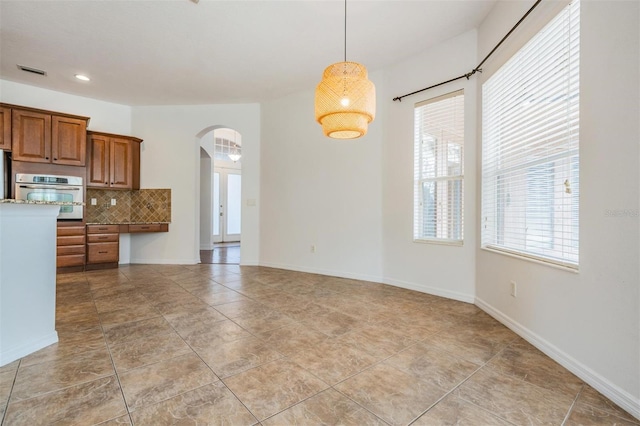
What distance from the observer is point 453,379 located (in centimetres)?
178

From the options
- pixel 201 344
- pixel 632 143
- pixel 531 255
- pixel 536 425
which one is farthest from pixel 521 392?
pixel 201 344

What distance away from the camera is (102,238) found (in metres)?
4.94

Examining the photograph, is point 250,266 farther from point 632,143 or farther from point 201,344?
point 632,143

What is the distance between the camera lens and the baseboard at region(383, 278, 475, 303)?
3.31 meters

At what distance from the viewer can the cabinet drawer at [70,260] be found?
455 centimetres

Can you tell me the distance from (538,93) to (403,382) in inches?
92.4

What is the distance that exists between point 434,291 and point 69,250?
5.40m

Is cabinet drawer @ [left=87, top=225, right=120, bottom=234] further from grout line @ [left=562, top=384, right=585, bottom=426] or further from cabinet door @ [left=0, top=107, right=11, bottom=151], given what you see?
grout line @ [left=562, top=384, right=585, bottom=426]

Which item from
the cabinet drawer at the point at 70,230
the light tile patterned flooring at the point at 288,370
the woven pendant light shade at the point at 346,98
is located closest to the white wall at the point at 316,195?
the light tile patterned flooring at the point at 288,370

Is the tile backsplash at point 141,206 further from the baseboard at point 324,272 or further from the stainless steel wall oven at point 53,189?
the baseboard at point 324,272

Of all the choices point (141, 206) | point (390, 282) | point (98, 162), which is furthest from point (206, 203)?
point (390, 282)

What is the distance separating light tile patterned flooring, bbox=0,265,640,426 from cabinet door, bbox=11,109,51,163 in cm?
248

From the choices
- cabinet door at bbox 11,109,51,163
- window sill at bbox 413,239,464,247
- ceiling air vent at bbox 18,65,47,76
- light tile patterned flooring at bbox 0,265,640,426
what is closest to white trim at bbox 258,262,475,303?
light tile patterned flooring at bbox 0,265,640,426

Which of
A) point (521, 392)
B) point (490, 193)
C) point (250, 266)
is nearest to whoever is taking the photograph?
point (521, 392)
